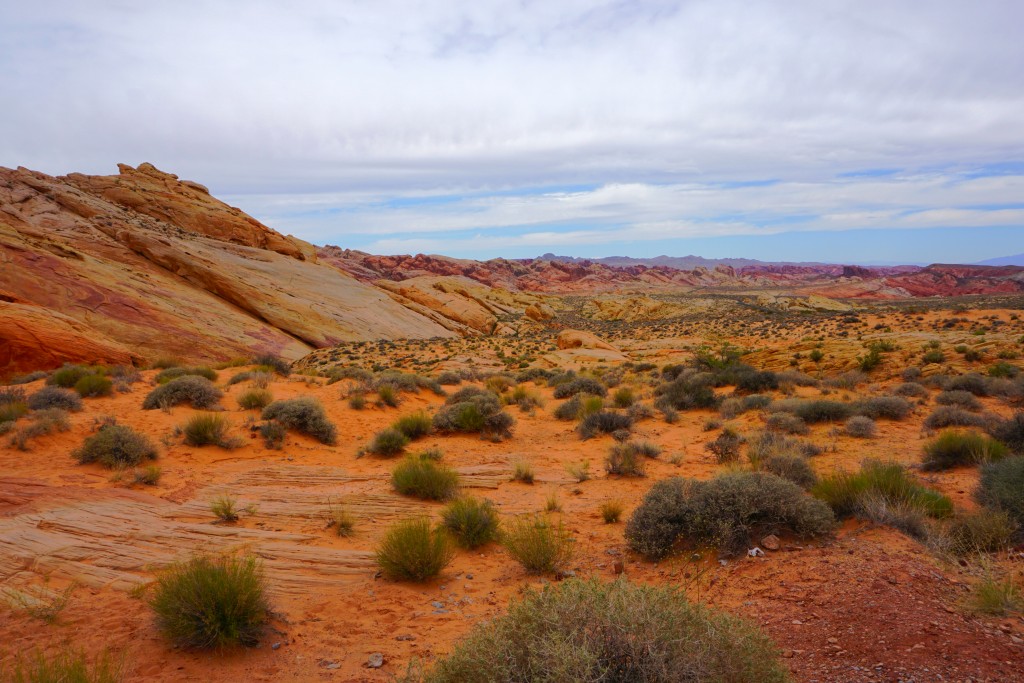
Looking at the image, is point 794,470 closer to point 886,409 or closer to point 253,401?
point 886,409

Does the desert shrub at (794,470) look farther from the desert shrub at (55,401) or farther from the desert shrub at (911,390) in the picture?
A: the desert shrub at (55,401)

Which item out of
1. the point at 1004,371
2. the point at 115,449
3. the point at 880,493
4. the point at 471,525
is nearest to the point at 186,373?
the point at 115,449

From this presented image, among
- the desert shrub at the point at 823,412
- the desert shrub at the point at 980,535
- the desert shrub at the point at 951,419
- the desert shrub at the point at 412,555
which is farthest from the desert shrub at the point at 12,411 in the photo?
the desert shrub at the point at 951,419

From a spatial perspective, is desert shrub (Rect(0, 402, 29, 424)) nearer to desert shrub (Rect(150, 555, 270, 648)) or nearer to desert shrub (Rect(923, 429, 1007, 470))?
desert shrub (Rect(150, 555, 270, 648))

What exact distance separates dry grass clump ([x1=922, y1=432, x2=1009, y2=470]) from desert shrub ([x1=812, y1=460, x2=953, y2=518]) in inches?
78.8

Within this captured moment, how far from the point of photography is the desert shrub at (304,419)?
37.8 ft

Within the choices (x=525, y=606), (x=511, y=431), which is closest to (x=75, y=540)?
(x=525, y=606)

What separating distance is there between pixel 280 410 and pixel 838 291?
401ft

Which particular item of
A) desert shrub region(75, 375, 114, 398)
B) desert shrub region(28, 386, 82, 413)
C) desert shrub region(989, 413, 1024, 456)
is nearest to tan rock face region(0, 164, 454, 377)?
desert shrub region(75, 375, 114, 398)

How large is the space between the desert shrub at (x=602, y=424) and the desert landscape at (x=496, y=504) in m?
0.05

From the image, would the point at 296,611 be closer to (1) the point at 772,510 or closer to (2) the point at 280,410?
(1) the point at 772,510

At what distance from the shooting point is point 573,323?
58000 mm

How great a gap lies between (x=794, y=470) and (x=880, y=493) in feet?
4.58

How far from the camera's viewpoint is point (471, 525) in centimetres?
627
